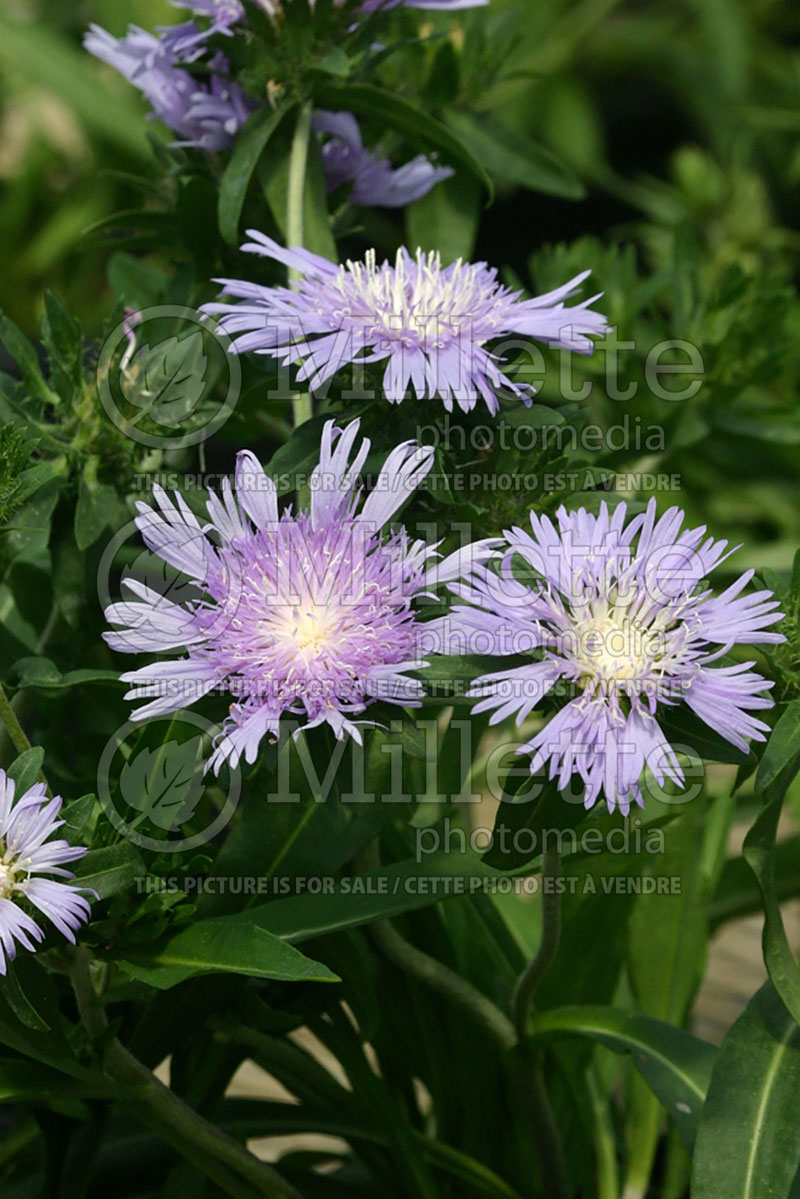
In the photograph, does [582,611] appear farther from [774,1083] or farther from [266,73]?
[266,73]

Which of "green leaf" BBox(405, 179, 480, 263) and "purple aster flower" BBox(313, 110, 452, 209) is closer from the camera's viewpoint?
"purple aster flower" BBox(313, 110, 452, 209)

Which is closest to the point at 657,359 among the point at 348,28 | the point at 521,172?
the point at 521,172

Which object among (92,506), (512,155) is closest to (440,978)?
(92,506)

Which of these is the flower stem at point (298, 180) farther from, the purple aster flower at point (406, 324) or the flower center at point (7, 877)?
the flower center at point (7, 877)

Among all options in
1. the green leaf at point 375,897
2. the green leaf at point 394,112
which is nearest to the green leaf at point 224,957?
the green leaf at point 375,897

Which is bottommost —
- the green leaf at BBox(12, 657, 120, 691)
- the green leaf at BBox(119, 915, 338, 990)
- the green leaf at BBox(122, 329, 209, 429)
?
the green leaf at BBox(119, 915, 338, 990)

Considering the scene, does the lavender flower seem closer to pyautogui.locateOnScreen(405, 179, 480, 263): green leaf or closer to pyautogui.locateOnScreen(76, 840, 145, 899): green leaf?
pyautogui.locateOnScreen(405, 179, 480, 263): green leaf

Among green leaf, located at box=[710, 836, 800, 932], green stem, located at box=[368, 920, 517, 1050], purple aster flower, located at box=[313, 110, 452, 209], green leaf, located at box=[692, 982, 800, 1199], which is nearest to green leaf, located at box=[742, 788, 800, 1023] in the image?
green leaf, located at box=[692, 982, 800, 1199]
